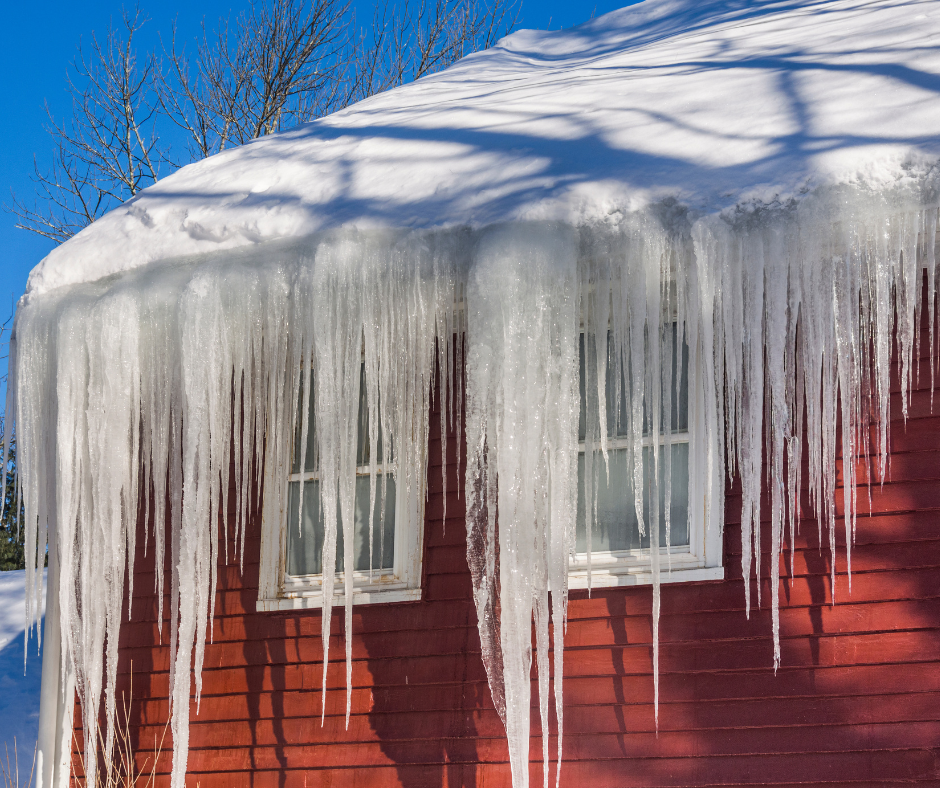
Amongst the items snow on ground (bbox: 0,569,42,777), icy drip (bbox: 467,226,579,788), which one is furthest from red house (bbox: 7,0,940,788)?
snow on ground (bbox: 0,569,42,777)

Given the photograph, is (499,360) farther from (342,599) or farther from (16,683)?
(16,683)

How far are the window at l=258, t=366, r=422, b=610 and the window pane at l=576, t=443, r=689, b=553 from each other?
0.92m

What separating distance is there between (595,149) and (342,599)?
2626 millimetres

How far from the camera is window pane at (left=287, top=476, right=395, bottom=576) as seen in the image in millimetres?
4371

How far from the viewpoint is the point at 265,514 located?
15.1ft

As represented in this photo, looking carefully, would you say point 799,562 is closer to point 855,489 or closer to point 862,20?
point 855,489

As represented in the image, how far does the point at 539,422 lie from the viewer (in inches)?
106

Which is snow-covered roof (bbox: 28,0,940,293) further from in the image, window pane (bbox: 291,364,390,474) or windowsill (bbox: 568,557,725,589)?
windowsill (bbox: 568,557,725,589)

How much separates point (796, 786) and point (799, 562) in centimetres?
91

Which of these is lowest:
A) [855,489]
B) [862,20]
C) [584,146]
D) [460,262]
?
[855,489]

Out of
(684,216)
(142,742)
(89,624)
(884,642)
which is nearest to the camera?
(684,216)

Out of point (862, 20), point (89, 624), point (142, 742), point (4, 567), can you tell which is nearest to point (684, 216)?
point (862, 20)

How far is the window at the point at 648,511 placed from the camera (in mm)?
3619

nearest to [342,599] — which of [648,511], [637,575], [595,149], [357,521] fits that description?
[357,521]
